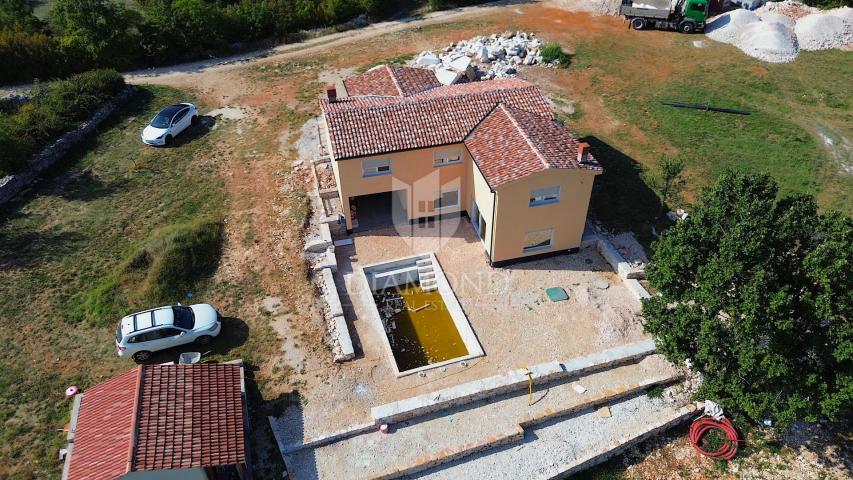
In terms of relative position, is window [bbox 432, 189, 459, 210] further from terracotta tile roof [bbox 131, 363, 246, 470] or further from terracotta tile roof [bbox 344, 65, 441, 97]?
terracotta tile roof [bbox 131, 363, 246, 470]

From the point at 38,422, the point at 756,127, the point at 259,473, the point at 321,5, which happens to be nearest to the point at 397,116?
the point at 259,473

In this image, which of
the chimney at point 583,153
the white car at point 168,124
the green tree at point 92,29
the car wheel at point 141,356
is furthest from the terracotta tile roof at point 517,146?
the green tree at point 92,29

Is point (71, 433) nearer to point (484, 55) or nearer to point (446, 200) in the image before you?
point (446, 200)

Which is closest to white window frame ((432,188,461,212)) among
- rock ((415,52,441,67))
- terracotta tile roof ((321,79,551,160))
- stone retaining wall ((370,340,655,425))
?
terracotta tile roof ((321,79,551,160))

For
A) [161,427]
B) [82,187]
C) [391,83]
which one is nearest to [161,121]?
[82,187]

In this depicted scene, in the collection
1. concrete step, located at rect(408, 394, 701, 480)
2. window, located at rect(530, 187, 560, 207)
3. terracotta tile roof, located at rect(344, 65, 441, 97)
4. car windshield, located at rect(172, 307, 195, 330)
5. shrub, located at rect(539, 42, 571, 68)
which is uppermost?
terracotta tile roof, located at rect(344, 65, 441, 97)

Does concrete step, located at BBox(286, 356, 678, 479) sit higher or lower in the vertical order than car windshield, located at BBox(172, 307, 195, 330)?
lower
